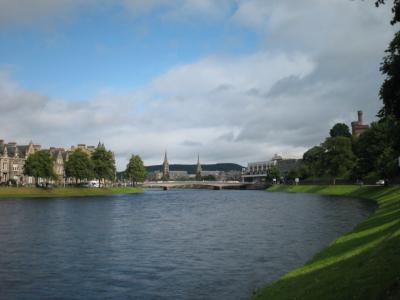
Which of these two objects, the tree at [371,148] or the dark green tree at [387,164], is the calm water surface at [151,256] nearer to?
the dark green tree at [387,164]

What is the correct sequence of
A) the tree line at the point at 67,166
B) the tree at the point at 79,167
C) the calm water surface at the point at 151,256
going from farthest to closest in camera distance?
1. the tree at the point at 79,167
2. the tree line at the point at 67,166
3. the calm water surface at the point at 151,256

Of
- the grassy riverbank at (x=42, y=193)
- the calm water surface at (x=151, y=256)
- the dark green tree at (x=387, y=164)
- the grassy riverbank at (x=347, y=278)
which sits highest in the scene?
the dark green tree at (x=387, y=164)

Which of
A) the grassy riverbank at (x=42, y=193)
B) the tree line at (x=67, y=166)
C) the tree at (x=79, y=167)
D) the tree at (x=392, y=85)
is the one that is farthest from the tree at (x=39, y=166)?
the tree at (x=392, y=85)

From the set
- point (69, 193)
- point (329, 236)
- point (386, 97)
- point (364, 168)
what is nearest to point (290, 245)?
point (329, 236)

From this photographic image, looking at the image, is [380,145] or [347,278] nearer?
[347,278]

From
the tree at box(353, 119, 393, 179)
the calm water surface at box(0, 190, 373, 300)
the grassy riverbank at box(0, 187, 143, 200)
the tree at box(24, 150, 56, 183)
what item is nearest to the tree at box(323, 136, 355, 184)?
the tree at box(353, 119, 393, 179)

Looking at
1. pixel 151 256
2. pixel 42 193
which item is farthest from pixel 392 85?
pixel 42 193

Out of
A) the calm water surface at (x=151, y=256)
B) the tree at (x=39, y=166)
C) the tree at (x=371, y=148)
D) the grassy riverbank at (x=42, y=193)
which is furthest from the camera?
the tree at (x=39, y=166)

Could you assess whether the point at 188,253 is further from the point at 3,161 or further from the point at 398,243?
the point at 3,161

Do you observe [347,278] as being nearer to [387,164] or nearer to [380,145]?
[387,164]

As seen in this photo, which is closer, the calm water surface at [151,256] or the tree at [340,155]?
the calm water surface at [151,256]

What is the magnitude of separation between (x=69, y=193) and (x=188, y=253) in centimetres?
12427

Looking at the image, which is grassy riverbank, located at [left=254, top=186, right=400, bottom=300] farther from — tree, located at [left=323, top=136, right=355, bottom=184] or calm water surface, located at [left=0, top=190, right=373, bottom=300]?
tree, located at [left=323, top=136, right=355, bottom=184]

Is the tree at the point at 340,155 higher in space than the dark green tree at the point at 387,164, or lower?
higher
